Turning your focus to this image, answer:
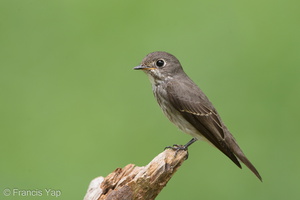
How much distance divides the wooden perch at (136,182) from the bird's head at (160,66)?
67.2 inches

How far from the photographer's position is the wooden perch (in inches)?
297

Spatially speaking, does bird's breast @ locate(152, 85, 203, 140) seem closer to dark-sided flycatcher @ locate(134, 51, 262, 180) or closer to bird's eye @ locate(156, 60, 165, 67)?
dark-sided flycatcher @ locate(134, 51, 262, 180)

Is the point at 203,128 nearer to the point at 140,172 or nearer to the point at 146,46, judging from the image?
the point at 140,172

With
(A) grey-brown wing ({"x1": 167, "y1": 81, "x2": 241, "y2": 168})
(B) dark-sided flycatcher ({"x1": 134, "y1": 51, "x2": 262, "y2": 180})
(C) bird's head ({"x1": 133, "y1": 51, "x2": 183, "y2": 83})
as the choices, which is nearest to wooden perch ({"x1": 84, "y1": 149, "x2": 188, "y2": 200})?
(B) dark-sided flycatcher ({"x1": 134, "y1": 51, "x2": 262, "y2": 180})

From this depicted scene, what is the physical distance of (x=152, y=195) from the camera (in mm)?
7637

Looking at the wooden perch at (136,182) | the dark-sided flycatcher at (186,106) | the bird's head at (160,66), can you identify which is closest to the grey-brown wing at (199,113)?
the dark-sided flycatcher at (186,106)

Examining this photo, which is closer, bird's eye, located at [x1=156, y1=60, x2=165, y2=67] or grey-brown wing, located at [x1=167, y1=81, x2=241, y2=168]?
grey-brown wing, located at [x1=167, y1=81, x2=241, y2=168]

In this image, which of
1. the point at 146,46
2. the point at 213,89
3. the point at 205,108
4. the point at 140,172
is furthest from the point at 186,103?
the point at 146,46

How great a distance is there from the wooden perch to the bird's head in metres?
1.71

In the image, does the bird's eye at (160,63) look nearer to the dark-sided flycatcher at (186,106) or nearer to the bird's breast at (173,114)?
the dark-sided flycatcher at (186,106)

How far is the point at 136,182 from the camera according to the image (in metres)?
7.53

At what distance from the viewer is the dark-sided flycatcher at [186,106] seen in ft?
29.1

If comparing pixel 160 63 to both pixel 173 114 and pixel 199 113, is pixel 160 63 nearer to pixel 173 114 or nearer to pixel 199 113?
pixel 173 114

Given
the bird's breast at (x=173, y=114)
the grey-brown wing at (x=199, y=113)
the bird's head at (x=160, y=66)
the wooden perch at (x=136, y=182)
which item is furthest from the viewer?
the bird's head at (x=160, y=66)
